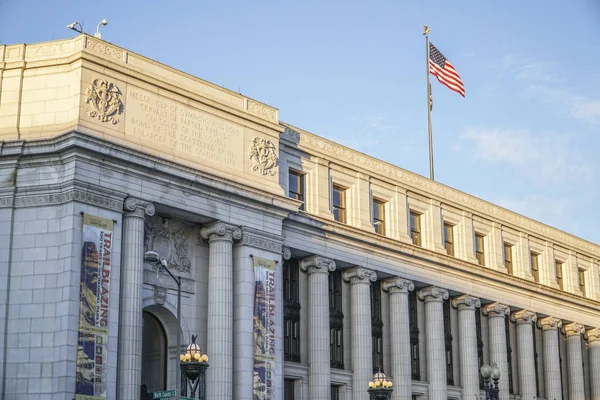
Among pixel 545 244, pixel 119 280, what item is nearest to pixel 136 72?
pixel 119 280

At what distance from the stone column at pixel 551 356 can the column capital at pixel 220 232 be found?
3175 cm

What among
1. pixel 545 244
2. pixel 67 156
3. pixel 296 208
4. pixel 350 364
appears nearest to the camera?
pixel 67 156

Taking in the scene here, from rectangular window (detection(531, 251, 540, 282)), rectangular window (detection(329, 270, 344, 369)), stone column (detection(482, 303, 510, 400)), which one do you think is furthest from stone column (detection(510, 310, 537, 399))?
rectangular window (detection(329, 270, 344, 369))

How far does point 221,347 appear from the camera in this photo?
156 ft

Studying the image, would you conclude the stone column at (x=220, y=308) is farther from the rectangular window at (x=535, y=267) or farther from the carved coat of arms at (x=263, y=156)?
the rectangular window at (x=535, y=267)

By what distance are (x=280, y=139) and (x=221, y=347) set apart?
497 inches

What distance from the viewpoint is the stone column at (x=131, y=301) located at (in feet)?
142

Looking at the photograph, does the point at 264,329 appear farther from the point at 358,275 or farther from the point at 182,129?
the point at 182,129

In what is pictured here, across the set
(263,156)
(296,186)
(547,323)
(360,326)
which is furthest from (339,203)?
(547,323)

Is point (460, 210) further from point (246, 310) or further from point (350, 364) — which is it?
point (246, 310)

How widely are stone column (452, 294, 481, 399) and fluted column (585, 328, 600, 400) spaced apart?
50.4ft

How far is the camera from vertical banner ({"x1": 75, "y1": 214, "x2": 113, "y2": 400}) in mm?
41594

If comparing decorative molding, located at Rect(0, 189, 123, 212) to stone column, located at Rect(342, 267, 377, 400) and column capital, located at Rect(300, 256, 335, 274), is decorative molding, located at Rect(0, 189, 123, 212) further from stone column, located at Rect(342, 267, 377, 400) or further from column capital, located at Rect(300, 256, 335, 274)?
stone column, located at Rect(342, 267, 377, 400)

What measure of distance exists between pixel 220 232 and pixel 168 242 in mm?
2498
